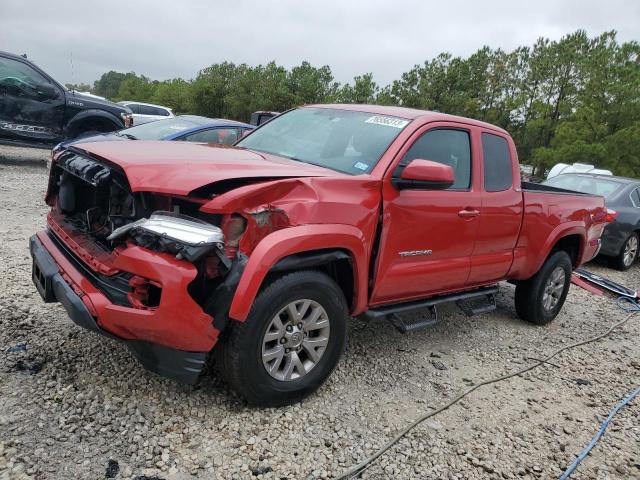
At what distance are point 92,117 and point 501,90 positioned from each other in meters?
27.6

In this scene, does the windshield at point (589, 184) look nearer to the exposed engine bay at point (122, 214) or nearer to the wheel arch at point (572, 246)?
the wheel arch at point (572, 246)

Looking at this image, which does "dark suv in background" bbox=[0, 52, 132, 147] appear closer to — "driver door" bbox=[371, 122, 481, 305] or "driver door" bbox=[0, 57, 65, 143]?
"driver door" bbox=[0, 57, 65, 143]

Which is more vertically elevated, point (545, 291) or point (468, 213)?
point (468, 213)

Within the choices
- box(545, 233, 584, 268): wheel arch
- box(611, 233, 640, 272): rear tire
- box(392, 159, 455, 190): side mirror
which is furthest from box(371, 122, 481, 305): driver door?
box(611, 233, 640, 272): rear tire

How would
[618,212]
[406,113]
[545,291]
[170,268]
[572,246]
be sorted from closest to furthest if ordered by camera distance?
1. [170,268]
2. [406,113]
3. [545,291]
4. [572,246]
5. [618,212]

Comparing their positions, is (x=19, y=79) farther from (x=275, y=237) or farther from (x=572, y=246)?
(x=572, y=246)

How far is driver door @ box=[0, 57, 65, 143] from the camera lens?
30.5 ft

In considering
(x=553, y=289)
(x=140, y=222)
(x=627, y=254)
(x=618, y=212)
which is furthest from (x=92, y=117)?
(x=627, y=254)

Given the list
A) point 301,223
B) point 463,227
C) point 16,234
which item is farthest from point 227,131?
point 301,223

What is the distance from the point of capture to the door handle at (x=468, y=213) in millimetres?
3938

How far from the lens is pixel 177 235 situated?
2.51 meters

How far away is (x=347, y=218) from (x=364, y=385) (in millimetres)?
1224

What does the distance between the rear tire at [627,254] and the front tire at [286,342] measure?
24.8ft

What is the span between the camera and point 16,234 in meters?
5.69
